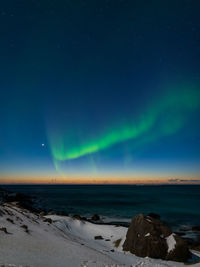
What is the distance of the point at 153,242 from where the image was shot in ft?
50.1

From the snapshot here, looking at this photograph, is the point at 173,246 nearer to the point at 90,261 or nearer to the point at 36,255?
the point at 90,261

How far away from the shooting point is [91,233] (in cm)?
2338

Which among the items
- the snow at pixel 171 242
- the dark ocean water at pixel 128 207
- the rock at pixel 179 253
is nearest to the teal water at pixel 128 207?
the dark ocean water at pixel 128 207

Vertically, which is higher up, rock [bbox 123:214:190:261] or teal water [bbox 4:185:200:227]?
rock [bbox 123:214:190:261]

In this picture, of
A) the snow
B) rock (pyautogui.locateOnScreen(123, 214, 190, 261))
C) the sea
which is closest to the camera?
rock (pyautogui.locateOnScreen(123, 214, 190, 261))

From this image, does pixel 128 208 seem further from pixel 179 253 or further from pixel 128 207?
pixel 179 253

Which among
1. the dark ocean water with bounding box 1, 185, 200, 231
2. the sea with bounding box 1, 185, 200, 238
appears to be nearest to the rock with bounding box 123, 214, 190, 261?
the sea with bounding box 1, 185, 200, 238

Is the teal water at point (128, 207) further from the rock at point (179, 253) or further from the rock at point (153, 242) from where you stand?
the rock at point (179, 253)

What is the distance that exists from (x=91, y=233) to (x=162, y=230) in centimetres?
1106

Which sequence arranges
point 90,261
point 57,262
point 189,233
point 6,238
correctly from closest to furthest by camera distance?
point 57,262 → point 90,261 → point 6,238 → point 189,233

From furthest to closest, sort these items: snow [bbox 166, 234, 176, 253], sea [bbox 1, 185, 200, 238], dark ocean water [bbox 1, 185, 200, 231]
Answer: dark ocean water [bbox 1, 185, 200, 231]
sea [bbox 1, 185, 200, 238]
snow [bbox 166, 234, 176, 253]

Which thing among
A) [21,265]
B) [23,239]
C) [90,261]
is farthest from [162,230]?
[21,265]

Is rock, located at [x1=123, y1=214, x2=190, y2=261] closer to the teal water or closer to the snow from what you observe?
the snow

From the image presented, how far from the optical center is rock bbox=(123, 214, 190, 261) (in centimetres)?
1454
